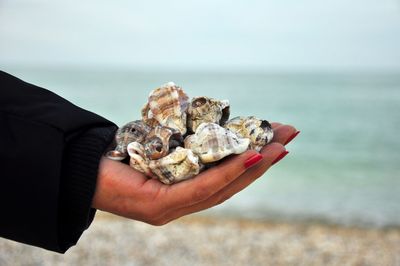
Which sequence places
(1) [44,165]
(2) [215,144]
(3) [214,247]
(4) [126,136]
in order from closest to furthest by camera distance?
(1) [44,165], (2) [215,144], (4) [126,136], (3) [214,247]

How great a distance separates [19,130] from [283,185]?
27.7 ft

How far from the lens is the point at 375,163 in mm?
11617

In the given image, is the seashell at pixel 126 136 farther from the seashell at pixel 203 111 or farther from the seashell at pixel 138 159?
the seashell at pixel 203 111

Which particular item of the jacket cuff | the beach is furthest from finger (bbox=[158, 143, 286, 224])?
the beach

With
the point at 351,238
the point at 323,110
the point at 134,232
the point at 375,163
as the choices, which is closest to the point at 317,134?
the point at 375,163

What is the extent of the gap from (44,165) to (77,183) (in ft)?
0.38

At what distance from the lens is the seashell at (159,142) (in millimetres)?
1696

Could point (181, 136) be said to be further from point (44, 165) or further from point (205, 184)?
point (44, 165)

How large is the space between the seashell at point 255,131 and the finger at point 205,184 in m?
0.21

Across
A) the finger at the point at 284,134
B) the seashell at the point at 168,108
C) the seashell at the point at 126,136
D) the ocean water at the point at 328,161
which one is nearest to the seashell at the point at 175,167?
the seashell at the point at 126,136

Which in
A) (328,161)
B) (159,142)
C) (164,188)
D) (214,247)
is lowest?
(328,161)

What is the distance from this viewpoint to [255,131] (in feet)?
5.98

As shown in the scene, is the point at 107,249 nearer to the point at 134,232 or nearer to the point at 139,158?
the point at 134,232

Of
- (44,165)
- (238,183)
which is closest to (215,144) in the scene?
(238,183)
